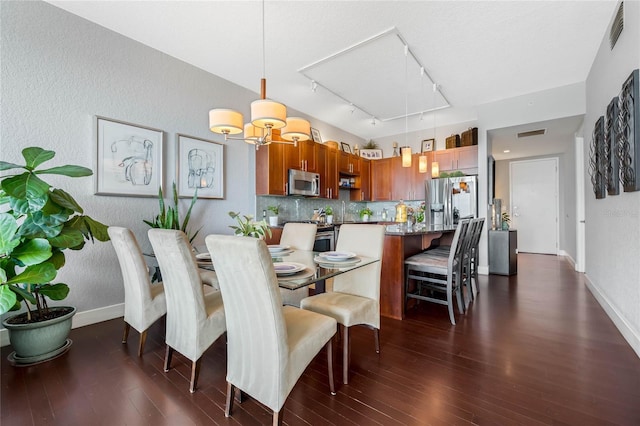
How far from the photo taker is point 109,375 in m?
1.81

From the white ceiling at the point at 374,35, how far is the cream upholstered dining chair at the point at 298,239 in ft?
6.51

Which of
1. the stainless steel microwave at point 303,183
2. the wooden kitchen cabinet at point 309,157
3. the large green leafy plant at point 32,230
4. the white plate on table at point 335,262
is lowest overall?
the white plate on table at point 335,262

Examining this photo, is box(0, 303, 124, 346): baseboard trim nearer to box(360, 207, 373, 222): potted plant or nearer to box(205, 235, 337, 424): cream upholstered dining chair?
box(205, 235, 337, 424): cream upholstered dining chair

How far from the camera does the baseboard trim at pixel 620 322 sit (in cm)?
206

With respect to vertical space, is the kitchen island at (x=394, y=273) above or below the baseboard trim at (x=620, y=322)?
above

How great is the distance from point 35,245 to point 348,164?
4.90 meters

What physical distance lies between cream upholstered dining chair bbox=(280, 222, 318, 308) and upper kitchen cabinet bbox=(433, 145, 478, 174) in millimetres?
3797

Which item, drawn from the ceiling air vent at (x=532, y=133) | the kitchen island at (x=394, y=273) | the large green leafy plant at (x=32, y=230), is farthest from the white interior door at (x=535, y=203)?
the large green leafy plant at (x=32, y=230)

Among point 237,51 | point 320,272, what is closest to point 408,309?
point 320,272

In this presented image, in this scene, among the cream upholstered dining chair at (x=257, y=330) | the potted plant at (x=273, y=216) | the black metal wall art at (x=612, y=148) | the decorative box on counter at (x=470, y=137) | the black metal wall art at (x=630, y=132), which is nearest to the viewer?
the cream upholstered dining chair at (x=257, y=330)

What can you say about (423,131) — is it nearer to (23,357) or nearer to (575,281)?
(575,281)

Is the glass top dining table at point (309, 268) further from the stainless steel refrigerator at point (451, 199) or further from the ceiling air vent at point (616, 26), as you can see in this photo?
the stainless steel refrigerator at point (451, 199)

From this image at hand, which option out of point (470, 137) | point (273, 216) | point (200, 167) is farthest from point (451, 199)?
point (200, 167)

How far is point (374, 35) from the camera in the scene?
2852mm
